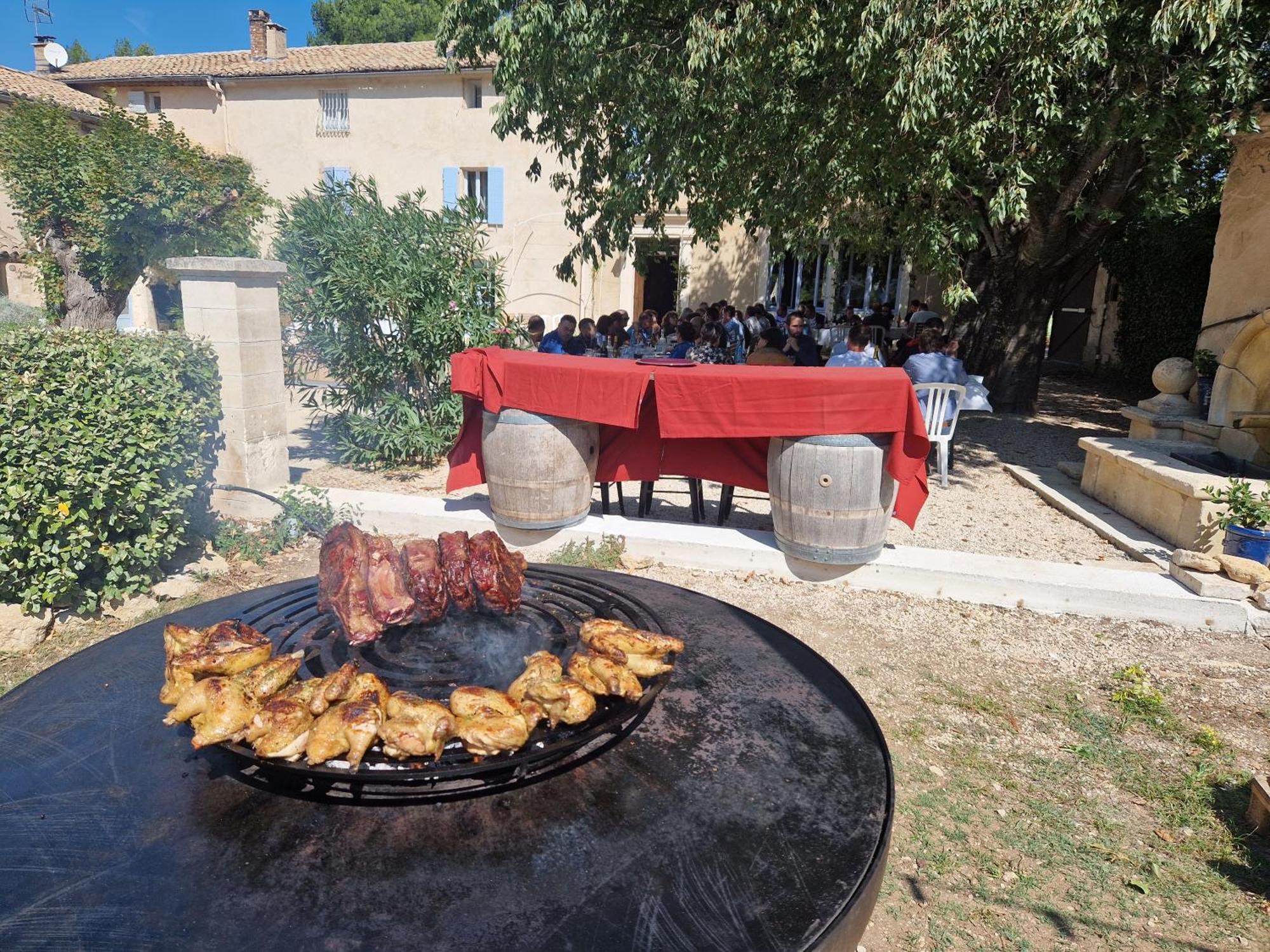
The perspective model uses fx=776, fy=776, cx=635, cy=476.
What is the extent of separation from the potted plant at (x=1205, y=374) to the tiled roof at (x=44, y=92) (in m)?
24.7

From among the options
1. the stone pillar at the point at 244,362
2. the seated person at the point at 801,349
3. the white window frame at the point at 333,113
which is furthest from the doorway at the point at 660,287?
the stone pillar at the point at 244,362

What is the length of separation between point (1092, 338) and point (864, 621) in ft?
59.7

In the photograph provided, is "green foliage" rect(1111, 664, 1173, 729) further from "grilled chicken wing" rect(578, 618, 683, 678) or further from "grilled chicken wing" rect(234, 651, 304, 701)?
"grilled chicken wing" rect(234, 651, 304, 701)

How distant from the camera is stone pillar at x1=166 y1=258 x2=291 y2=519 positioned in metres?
5.68

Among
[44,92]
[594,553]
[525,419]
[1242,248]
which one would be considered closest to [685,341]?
[525,419]

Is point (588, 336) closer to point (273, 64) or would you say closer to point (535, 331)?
point (535, 331)

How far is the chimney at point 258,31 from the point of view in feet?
76.0

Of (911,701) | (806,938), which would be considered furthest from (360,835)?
(911,701)

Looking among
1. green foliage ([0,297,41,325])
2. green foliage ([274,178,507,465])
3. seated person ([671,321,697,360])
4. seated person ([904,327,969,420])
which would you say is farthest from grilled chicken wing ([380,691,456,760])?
green foliage ([0,297,41,325])

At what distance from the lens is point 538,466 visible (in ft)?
17.2

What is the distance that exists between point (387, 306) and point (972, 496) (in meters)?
6.15

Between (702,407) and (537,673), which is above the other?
(702,407)

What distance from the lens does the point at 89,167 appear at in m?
14.5

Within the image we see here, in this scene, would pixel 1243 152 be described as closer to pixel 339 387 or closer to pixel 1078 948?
pixel 1078 948
